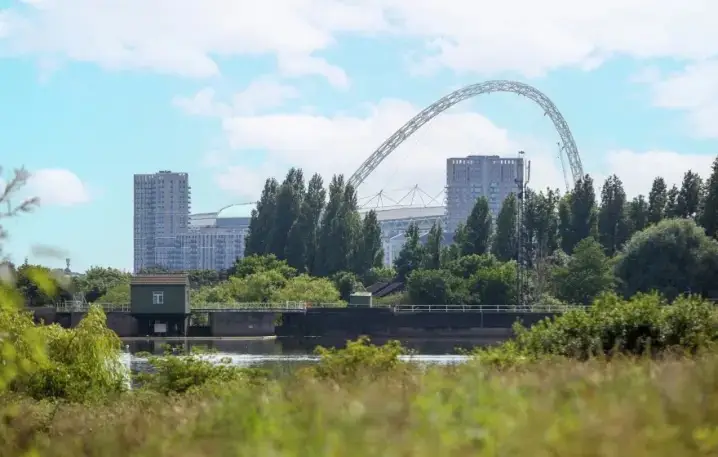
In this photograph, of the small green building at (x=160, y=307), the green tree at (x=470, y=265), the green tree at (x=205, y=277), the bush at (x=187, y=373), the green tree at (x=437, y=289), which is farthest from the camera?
the green tree at (x=205, y=277)

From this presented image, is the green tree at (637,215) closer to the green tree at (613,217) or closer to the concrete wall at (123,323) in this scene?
the green tree at (613,217)

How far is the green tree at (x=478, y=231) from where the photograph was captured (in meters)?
106

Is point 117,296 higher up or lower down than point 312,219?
lower down

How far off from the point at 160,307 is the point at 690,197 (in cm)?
4398

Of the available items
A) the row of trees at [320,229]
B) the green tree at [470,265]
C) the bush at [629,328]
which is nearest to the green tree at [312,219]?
the row of trees at [320,229]

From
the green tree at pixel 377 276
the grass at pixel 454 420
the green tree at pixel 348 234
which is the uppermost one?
the green tree at pixel 348 234

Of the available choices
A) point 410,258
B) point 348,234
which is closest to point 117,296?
point 348,234

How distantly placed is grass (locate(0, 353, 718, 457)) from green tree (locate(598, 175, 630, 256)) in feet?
300

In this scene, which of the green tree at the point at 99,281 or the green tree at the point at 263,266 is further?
the green tree at the point at 99,281

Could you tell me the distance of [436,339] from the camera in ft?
286

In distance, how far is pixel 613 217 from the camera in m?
99.7

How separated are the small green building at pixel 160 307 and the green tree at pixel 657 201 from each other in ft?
129

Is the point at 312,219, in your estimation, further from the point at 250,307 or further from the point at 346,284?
the point at 250,307

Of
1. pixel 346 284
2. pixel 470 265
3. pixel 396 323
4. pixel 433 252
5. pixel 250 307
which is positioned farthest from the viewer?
pixel 433 252
